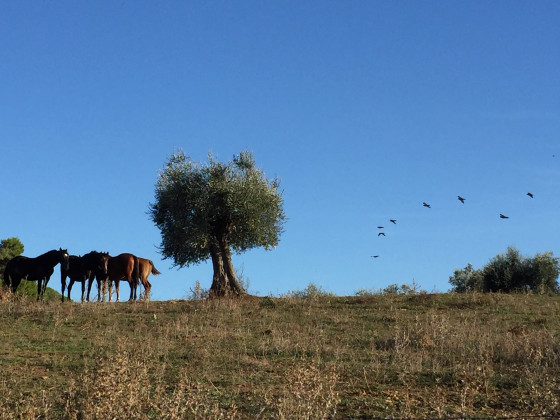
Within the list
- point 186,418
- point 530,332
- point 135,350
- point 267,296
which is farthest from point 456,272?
point 186,418

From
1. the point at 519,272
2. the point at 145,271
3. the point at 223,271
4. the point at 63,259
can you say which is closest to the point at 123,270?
the point at 145,271

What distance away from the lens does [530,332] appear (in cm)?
2067

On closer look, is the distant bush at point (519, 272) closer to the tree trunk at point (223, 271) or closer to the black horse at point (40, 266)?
the tree trunk at point (223, 271)

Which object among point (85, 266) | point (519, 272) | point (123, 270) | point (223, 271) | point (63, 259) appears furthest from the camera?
point (519, 272)

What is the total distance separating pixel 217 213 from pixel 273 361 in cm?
2122

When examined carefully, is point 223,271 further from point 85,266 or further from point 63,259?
point 63,259

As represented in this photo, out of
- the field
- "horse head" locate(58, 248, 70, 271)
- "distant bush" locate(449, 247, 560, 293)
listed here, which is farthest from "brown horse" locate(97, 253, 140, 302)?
"distant bush" locate(449, 247, 560, 293)

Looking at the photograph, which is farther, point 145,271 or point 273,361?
point 145,271

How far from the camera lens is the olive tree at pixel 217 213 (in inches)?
1443

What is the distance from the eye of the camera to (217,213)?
120 ft

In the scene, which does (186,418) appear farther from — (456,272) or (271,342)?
(456,272)

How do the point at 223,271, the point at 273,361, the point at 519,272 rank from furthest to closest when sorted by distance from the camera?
the point at 519,272
the point at 223,271
the point at 273,361

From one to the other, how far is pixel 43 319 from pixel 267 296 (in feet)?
39.4

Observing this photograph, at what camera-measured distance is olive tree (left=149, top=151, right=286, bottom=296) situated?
3666cm
